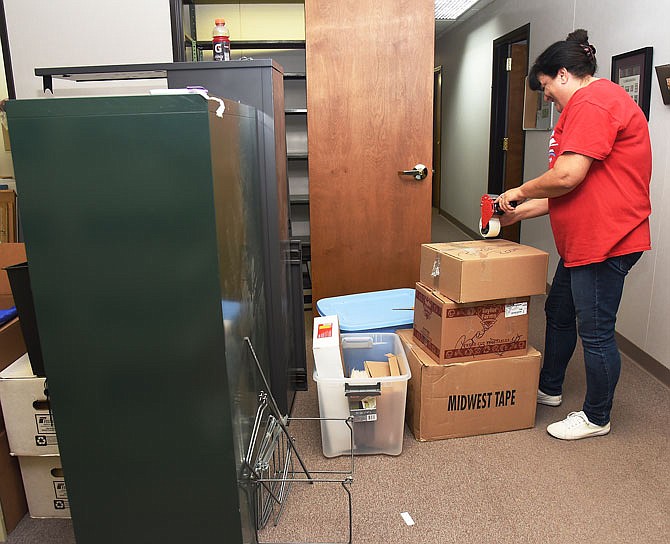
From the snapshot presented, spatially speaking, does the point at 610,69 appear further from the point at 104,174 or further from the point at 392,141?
the point at 104,174

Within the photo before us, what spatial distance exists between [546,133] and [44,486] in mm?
3704

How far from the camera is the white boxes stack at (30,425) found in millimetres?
1724

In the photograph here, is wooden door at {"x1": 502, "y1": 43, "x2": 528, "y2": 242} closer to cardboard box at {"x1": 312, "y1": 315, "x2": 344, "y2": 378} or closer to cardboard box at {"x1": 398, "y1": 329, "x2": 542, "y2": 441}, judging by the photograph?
cardboard box at {"x1": 398, "y1": 329, "x2": 542, "y2": 441}

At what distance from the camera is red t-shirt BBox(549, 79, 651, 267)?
1937 millimetres

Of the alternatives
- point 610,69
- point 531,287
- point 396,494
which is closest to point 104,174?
point 396,494

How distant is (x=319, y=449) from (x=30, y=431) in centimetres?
103

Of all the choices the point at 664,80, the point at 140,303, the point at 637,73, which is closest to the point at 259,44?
the point at 637,73

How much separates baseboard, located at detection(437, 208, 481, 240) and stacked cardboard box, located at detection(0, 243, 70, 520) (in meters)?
4.91

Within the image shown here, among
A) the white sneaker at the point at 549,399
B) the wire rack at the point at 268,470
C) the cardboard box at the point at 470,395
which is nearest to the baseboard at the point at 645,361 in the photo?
the white sneaker at the point at 549,399

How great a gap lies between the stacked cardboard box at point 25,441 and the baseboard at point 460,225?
4.91 meters

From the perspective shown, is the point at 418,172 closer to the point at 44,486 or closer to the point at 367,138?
the point at 367,138

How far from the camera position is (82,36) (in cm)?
296

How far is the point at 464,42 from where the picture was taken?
656cm

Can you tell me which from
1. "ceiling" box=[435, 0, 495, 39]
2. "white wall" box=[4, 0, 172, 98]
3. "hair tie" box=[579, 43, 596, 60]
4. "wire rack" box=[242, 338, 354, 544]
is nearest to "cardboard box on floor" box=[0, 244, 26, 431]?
"wire rack" box=[242, 338, 354, 544]
